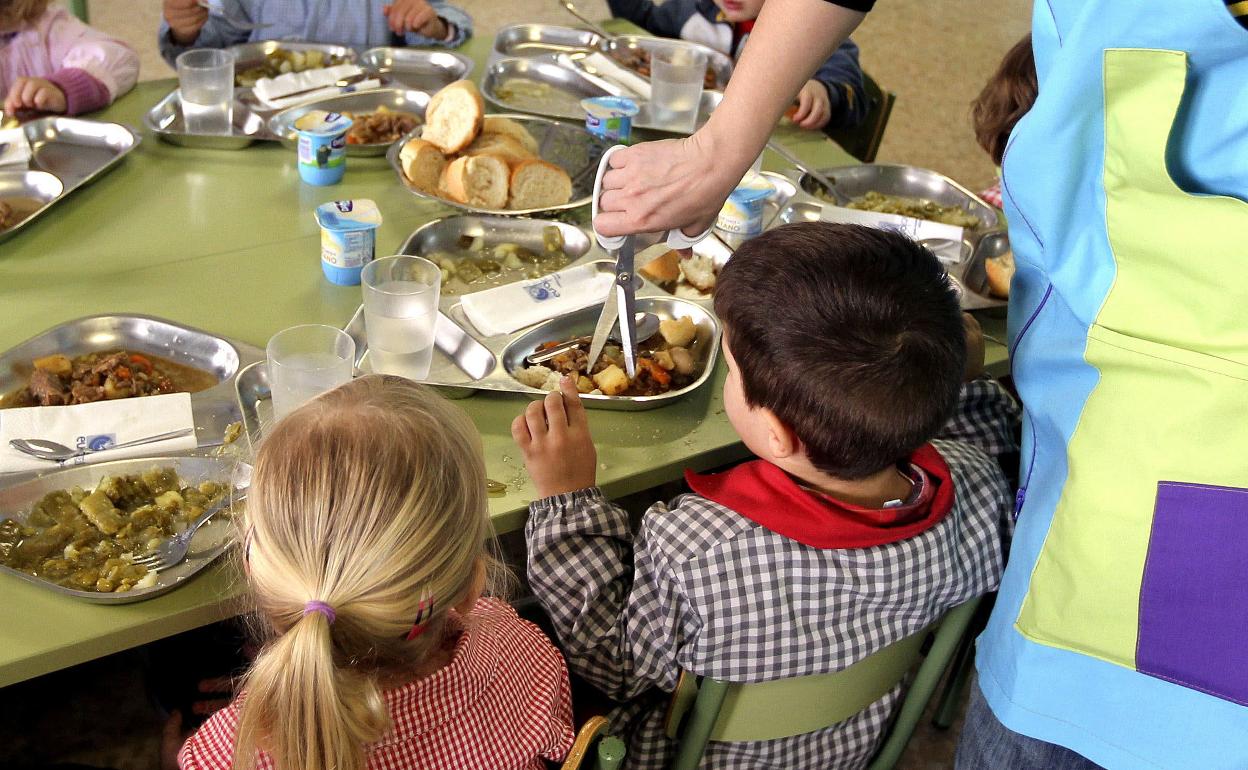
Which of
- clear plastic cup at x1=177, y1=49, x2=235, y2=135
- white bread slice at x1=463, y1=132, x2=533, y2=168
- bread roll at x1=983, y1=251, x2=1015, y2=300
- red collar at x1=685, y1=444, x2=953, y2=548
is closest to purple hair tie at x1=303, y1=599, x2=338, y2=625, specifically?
red collar at x1=685, y1=444, x2=953, y2=548

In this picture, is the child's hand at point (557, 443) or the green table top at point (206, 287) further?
the child's hand at point (557, 443)

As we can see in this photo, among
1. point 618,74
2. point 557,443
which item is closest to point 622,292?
point 557,443

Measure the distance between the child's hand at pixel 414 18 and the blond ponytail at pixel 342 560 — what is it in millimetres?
1760

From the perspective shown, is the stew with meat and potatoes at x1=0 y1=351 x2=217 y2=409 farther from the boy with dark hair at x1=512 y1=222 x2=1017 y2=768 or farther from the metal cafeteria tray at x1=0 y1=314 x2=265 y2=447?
the boy with dark hair at x1=512 y1=222 x2=1017 y2=768

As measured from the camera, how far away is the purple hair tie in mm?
865

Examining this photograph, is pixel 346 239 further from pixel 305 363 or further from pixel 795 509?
pixel 795 509

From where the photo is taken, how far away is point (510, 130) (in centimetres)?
201

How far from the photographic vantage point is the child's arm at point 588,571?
1219mm

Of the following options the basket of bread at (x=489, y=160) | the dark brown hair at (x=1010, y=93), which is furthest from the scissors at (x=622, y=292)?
the dark brown hair at (x=1010, y=93)

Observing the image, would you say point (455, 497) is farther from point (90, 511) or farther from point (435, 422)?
point (90, 511)

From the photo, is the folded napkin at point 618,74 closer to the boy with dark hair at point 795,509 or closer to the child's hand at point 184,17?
the child's hand at point 184,17

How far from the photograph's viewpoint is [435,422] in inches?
38.0

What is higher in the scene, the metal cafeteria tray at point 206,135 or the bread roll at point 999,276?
the bread roll at point 999,276

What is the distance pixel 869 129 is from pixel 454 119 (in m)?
1.08
